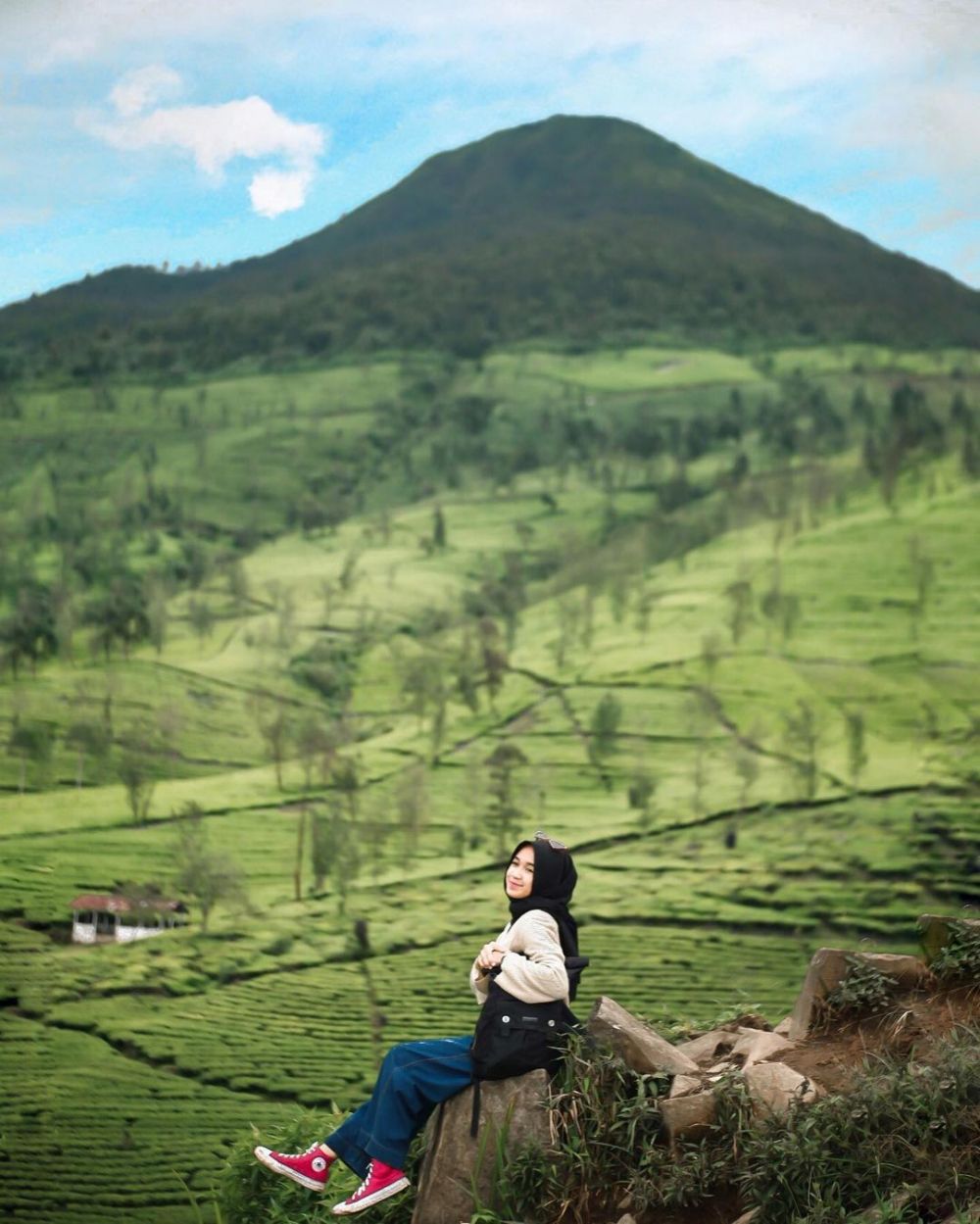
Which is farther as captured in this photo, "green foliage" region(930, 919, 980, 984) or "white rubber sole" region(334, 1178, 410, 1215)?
"green foliage" region(930, 919, 980, 984)

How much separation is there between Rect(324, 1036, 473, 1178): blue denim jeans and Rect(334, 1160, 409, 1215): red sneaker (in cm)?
2

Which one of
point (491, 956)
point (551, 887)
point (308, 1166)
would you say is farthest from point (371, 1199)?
point (551, 887)

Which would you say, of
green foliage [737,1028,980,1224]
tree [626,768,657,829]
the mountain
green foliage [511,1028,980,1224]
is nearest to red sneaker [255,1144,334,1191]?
green foliage [511,1028,980,1224]

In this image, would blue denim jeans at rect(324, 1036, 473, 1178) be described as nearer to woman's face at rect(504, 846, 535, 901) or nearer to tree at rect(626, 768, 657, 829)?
woman's face at rect(504, 846, 535, 901)

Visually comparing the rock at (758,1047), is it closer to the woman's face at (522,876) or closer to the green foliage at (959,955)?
the green foliage at (959,955)

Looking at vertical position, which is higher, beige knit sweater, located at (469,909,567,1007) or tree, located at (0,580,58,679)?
tree, located at (0,580,58,679)

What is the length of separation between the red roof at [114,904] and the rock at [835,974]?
16.0 ft

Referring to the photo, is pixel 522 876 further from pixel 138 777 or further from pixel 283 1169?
pixel 138 777

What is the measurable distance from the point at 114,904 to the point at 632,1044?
5027 mm

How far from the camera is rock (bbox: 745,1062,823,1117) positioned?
3709mm

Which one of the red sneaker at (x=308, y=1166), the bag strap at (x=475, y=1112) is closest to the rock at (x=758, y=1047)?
the bag strap at (x=475, y=1112)

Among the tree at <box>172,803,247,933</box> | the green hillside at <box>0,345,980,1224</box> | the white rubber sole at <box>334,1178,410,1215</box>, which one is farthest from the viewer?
the tree at <box>172,803,247,933</box>

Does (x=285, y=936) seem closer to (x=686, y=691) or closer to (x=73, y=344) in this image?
(x=686, y=691)

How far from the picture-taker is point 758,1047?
4219 mm
